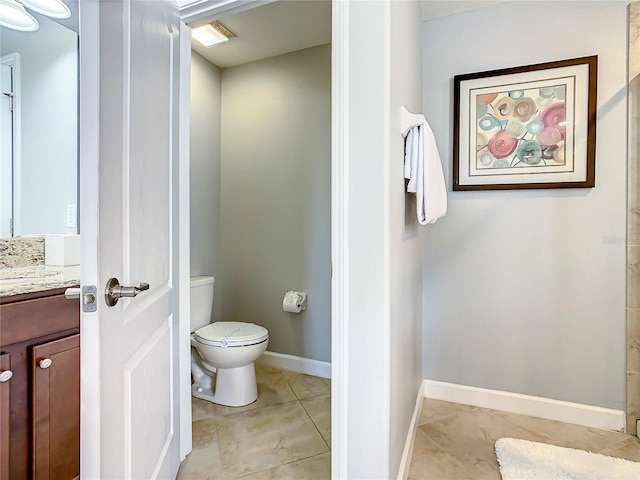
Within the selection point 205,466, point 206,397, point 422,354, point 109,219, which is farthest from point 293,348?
point 109,219

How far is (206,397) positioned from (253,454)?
0.66 m

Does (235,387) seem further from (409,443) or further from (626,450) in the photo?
(626,450)

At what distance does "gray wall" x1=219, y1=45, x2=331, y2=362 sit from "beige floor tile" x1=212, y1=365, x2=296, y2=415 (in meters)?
0.19

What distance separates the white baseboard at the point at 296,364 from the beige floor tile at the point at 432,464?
2.90 ft

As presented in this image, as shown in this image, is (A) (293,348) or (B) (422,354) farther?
(A) (293,348)

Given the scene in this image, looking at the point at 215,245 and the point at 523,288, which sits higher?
the point at 215,245

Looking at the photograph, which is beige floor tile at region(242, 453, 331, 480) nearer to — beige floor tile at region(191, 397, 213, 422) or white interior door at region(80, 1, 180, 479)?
white interior door at region(80, 1, 180, 479)

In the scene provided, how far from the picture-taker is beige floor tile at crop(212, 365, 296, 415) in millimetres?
2045

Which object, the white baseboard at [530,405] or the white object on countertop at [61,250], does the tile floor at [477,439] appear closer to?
the white baseboard at [530,405]

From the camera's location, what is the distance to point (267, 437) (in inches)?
69.2

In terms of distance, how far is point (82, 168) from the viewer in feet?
2.57

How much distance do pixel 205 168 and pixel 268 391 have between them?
1.66 metres

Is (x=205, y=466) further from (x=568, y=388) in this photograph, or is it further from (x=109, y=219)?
(x=568, y=388)

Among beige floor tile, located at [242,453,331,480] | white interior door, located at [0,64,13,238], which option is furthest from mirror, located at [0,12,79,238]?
beige floor tile, located at [242,453,331,480]
